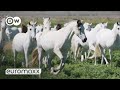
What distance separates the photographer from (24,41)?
3760 millimetres

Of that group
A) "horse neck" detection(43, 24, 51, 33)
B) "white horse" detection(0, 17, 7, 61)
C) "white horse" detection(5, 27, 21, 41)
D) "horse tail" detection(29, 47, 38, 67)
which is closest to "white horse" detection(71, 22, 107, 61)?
"horse neck" detection(43, 24, 51, 33)

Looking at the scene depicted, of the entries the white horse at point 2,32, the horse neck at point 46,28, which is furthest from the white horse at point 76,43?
the white horse at point 2,32

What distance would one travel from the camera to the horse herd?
3.70 metres

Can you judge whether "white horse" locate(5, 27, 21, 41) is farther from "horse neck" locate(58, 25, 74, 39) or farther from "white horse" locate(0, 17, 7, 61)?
"horse neck" locate(58, 25, 74, 39)

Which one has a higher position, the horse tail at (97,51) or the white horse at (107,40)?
the white horse at (107,40)

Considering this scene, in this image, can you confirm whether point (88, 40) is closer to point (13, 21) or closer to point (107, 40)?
point (107, 40)

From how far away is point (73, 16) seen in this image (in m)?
3.71

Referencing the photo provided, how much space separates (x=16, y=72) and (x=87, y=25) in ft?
3.03

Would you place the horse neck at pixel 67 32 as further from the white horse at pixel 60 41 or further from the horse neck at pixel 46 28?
the horse neck at pixel 46 28

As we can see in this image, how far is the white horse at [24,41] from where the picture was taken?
3.71 meters

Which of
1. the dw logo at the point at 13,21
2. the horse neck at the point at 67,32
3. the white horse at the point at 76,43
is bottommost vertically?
the white horse at the point at 76,43
